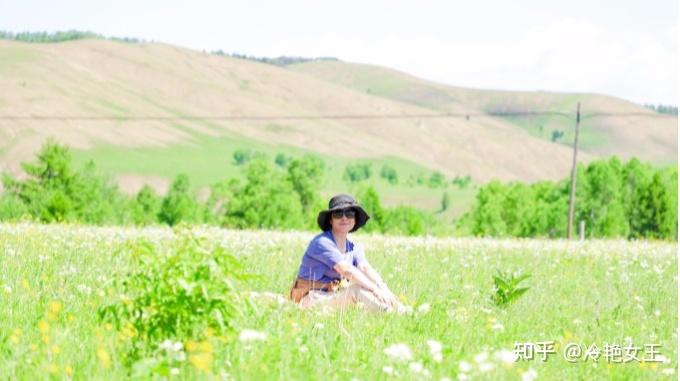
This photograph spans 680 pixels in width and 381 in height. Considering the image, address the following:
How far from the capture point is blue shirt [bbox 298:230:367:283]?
9.81 meters

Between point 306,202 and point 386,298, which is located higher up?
point 386,298

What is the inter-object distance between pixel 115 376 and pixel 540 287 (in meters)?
8.06

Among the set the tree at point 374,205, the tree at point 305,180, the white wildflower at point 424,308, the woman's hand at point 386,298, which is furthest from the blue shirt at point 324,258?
the tree at point 305,180

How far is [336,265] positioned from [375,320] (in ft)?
4.63

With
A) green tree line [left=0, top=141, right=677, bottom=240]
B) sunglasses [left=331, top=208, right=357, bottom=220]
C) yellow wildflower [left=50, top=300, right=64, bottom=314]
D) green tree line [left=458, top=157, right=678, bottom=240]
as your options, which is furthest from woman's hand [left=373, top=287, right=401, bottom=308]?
green tree line [left=458, top=157, right=678, bottom=240]

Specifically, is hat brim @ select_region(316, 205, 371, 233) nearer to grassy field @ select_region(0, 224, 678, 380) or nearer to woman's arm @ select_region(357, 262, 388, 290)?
woman's arm @ select_region(357, 262, 388, 290)

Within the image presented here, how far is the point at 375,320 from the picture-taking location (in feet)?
27.5

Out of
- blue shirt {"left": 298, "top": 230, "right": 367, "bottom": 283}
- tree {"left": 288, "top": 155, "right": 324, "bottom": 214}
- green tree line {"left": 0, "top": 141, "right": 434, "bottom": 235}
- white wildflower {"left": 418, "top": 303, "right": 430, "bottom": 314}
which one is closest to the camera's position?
Result: white wildflower {"left": 418, "top": 303, "right": 430, "bottom": 314}

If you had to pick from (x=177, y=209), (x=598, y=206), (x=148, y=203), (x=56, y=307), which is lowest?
(x=148, y=203)

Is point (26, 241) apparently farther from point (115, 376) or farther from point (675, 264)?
point (675, 264)

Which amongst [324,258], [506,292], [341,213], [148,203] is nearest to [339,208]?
[341,213]

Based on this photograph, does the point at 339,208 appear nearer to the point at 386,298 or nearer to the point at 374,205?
the point at 386,298

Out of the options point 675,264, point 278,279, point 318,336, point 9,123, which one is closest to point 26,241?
point 278,279

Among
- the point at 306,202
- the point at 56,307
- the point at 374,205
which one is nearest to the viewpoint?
the point at 56,307
